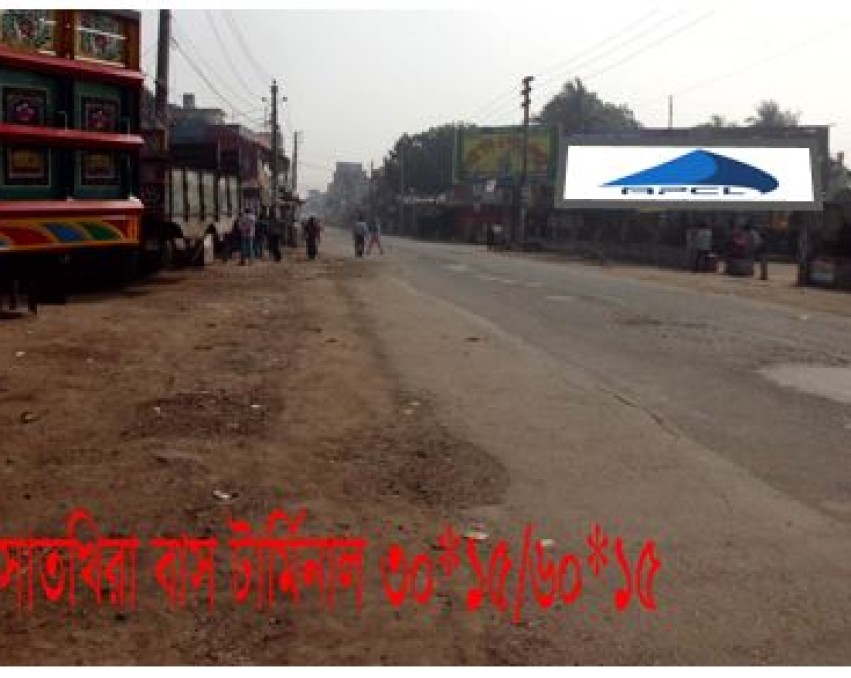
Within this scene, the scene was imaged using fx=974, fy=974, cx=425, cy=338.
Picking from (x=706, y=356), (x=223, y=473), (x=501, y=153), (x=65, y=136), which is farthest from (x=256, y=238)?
(x=501, y=153)

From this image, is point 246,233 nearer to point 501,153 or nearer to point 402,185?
point 501,153

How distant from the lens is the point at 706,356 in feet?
39.8

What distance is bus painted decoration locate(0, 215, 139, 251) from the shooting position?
1082cm

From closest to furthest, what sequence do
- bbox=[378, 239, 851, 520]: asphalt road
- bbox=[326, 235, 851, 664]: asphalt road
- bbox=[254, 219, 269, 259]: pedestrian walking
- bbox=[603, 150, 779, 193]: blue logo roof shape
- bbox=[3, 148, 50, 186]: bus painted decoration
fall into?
bbox=[326, 235, 851, 664]: asphalt road, bbox=[378, 239, 851, 520]: asphalt road, bbox=[3, 148, 50, 186]: bus painted decoration, bbox=[254, 219, 269, 259]: pedestrian walking, bbox=[603, 150, 779, 193]: blue logo roof shape

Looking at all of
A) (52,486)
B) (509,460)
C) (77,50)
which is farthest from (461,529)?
(77,50)

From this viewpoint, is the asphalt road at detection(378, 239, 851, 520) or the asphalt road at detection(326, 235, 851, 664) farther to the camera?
the asphalt road at detection(378, 239, 851, 520)

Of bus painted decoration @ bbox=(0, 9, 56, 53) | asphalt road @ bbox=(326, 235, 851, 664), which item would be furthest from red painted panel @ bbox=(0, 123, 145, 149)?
asphalt road @ bbox=(326, 235, 851, 664)

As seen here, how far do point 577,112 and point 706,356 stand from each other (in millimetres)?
91249

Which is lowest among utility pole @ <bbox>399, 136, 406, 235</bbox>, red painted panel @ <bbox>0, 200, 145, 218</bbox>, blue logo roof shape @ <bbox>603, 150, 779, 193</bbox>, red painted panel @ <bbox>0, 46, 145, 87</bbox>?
red painted panel @ <bbox>0, 200, 145, 218</bbox>

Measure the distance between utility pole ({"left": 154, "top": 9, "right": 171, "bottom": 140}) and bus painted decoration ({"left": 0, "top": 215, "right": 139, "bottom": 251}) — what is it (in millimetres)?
11824

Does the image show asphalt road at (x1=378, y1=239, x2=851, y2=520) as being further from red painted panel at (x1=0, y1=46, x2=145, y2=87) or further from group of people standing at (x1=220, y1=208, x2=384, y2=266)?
red painted panel at (x1=0, y1=46, x2=145, y2=87)

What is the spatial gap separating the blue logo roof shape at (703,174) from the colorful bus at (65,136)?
2864 centimetres

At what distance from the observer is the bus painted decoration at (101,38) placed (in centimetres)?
1153

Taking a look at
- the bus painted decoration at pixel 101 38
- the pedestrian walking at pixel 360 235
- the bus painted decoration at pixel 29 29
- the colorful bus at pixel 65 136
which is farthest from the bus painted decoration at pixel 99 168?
the pedestrian walking at pixel 360 235
